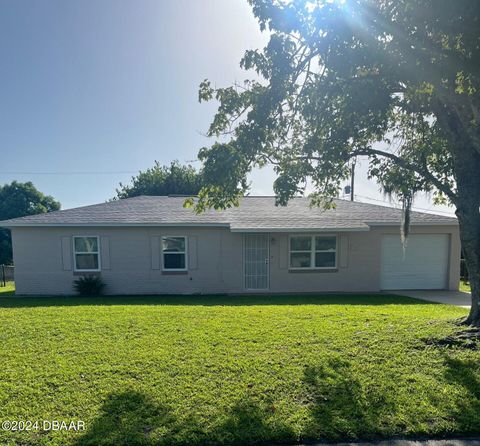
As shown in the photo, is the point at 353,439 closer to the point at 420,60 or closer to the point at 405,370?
the point at 405,370

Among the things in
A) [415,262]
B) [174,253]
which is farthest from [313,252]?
[174,253]

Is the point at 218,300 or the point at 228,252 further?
the point at 228,252

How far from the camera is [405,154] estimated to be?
26.1 ft

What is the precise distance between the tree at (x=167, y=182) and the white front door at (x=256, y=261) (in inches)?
827

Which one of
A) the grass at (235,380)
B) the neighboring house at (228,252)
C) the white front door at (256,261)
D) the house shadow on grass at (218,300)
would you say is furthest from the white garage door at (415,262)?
the grass at (235,380)

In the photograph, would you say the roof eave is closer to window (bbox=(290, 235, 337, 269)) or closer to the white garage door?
the white garage door

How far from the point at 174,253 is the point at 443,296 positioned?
33.1 ft

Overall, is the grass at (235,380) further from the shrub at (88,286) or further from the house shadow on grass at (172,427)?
the shrub at (88,286)

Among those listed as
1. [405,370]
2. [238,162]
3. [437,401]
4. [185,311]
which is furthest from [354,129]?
[185,311]

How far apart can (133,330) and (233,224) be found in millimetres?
6321

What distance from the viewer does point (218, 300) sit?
34.1ft

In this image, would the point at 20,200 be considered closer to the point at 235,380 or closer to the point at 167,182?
the point at 167,182

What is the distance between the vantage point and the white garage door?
12742mm

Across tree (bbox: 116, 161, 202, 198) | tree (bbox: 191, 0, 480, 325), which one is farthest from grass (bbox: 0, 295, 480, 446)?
tree (bbox: 116, 161, 202, 198)
